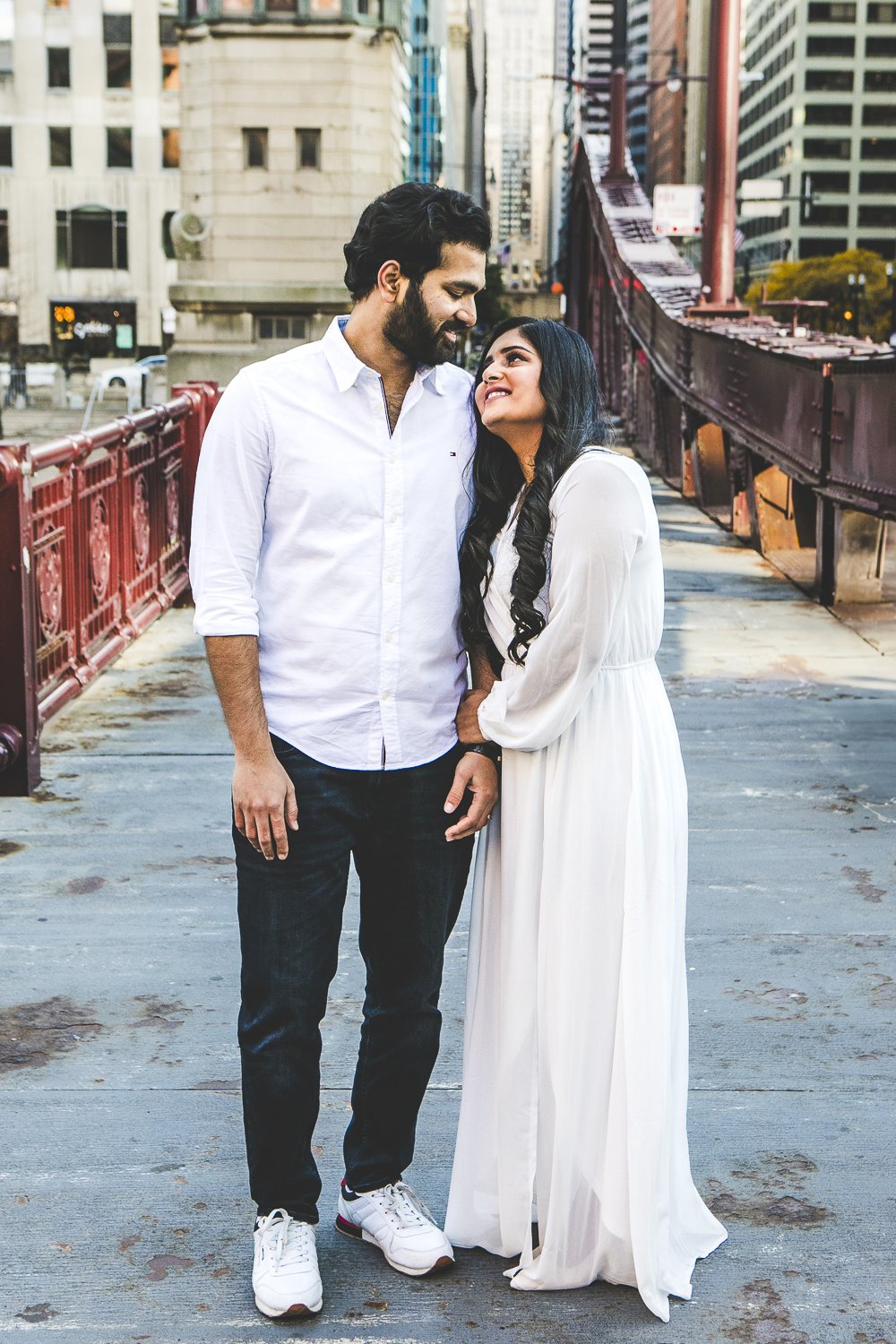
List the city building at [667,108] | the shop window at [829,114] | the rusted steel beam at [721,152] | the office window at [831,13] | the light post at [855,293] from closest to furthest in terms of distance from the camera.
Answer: the rusted steel beam at [721,152]
the light post at [855,293]
the office window at [831,13]
the shop window at [829,114]
the city building at [667,108]

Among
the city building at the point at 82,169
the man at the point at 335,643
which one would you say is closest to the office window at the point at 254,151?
the man at the point at 335,643

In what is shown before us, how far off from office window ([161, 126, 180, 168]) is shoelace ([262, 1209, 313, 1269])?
6481cm

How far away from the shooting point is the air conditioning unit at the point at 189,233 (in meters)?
24.9

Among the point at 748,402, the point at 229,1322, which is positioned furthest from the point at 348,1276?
the point at 748,402

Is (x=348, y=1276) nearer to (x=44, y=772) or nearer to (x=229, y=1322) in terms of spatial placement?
(x=229, y=1322)

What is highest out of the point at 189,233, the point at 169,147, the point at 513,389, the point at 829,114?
the point at 829,114

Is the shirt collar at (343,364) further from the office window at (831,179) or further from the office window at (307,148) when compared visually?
the office window at (831,179)

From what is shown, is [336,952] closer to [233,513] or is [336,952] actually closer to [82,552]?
[233,513]

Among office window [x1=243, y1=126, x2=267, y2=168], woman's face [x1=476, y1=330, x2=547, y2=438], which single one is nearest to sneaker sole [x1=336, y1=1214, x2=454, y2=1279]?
woman's face [x1=476, y1=330, x2=547, y2=438]

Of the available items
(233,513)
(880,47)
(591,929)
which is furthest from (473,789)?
(880,47)

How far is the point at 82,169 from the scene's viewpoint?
211 feet

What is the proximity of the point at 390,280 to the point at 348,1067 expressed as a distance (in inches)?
75.4

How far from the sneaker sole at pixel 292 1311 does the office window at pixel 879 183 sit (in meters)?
150

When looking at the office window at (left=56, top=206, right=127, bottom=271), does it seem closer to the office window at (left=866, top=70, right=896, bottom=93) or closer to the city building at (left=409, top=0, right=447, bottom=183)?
the city building at (left=409, top=0, right=447, bottom=183)
